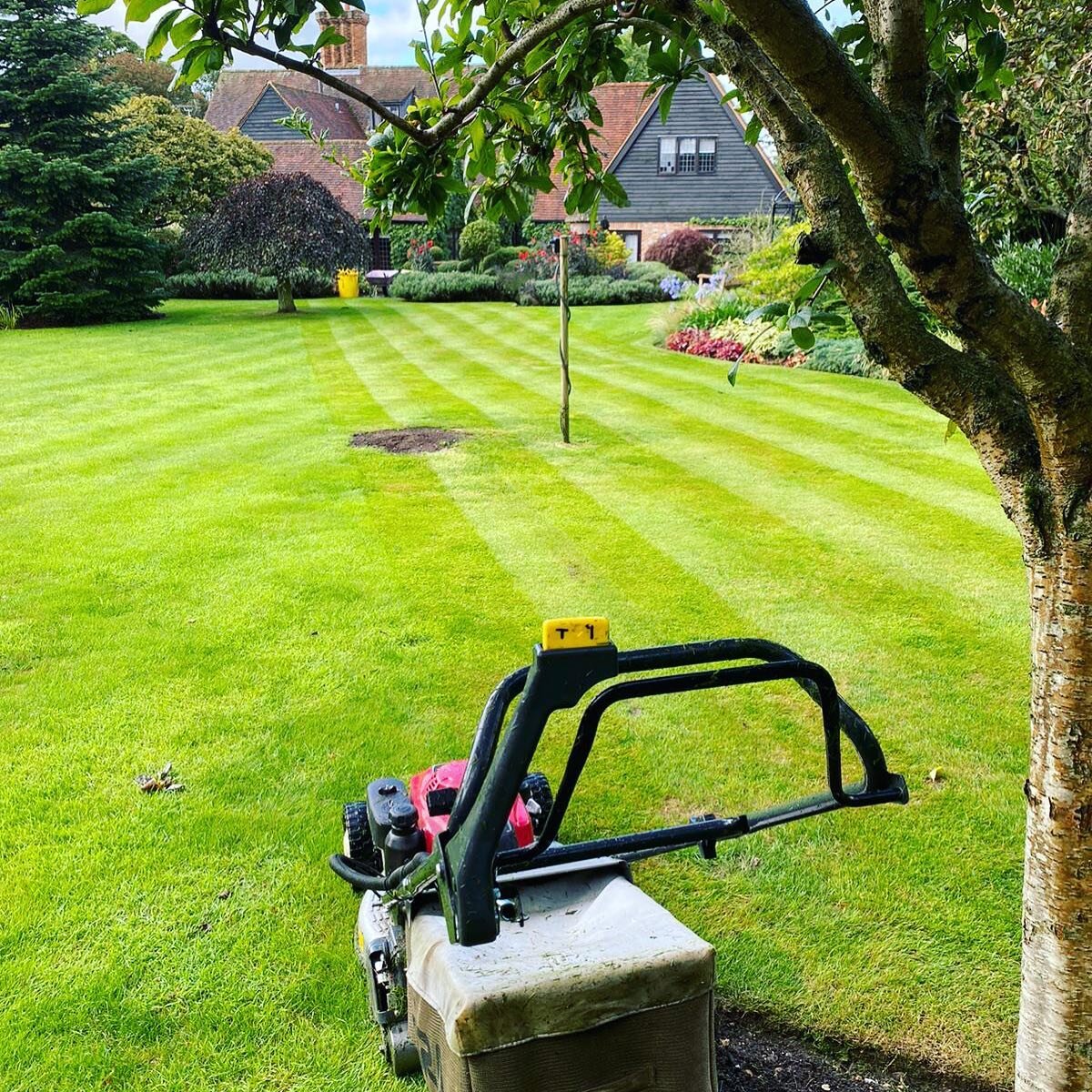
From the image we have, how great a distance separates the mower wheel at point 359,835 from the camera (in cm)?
331

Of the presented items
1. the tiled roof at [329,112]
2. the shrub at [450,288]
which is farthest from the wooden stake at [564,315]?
the tiled roof at [329,112]

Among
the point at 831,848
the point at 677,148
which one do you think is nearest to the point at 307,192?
the point at 677,148

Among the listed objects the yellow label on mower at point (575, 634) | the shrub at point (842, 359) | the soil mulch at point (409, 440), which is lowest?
the soil mulch at point (409, 440)

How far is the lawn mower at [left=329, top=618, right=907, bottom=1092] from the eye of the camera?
1845mm

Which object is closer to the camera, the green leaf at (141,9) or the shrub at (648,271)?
the green leaf at (141,9)

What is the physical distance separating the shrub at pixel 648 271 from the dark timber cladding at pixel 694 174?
6.23 meters

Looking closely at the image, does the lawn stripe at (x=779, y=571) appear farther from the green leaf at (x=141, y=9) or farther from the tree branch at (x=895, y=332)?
the green leaf at (x=141, y=9)

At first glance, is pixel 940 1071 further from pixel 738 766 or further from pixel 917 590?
pixel 917 590

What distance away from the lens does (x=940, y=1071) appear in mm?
2918

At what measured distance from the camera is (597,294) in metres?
28.4

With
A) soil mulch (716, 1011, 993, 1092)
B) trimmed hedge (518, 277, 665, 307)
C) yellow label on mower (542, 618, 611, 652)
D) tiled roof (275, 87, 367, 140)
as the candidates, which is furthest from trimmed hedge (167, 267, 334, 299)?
yellow label on mower (542, 618, 611, 652)

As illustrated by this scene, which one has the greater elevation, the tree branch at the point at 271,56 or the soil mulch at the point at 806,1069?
the tree branch at the point at 271,56

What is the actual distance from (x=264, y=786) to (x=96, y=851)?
2.36 ft

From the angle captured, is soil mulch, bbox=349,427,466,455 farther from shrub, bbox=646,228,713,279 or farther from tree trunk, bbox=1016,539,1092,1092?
shrub, bbox=646,228,713,279
